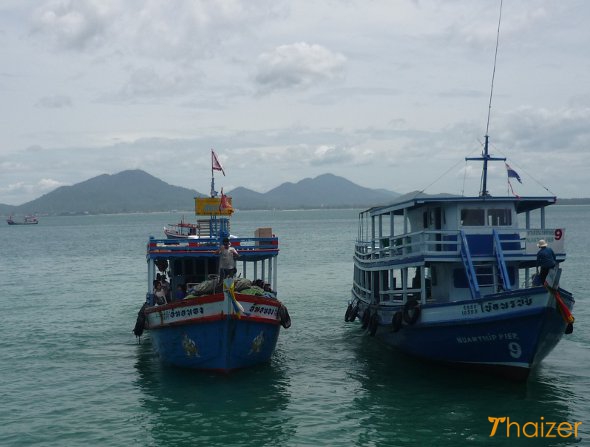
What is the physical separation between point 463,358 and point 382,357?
12.9 ft

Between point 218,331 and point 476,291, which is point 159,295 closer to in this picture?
point 218,331

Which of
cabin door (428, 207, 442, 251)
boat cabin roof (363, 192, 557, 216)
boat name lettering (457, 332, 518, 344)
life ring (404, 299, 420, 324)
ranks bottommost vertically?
boat name lettering (457, 332, 518, 344)

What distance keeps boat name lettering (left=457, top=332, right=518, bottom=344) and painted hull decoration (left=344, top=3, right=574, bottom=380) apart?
0.09 ft

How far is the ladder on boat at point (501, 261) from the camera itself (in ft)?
63.5

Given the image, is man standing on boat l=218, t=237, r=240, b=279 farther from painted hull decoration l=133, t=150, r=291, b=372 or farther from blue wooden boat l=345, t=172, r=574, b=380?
blue wooden boat l=345, t=172, r=574, b=380

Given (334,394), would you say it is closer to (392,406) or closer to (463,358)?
(392,406)

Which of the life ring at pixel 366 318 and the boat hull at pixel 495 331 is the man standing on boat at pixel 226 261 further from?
the life ring at pixel 366 318

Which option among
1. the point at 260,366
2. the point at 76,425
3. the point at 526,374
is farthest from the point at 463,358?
the point at 76,425

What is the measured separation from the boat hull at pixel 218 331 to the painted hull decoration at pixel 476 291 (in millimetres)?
4153

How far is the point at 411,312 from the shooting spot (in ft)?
65.9

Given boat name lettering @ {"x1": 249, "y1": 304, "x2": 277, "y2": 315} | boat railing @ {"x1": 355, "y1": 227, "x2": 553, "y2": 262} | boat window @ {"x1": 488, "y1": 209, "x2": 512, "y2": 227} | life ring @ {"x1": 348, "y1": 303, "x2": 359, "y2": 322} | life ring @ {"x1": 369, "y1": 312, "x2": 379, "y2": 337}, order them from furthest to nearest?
life ring @ {"x1": 348, "y1": 303, "x2": 359, "y2": 322} → life ring @ {"x1": 369, "y1": 312, "x2": 379, "y2": 337} → boat window @ {"x1": 488, "y1": 209, "x2": 512, "y2": 227} → boat railing @ {"x1": 355, "y1": 227, "x2": 553, "y2": 262} → boat name lettering @ {"x1": 249, "y1": 304, "x2": 277, "y2": 315}

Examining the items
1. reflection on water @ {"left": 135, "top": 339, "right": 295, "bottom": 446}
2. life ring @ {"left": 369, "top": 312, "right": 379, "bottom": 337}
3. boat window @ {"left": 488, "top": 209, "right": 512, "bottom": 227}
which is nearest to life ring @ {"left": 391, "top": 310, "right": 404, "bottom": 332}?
life ring @ {"left": 369, "top": 312, "right": 379, "bottom": 337}

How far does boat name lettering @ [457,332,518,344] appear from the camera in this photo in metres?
17.8

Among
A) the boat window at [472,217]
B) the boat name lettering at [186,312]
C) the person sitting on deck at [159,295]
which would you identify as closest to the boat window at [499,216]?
the boat window at [472,217]
